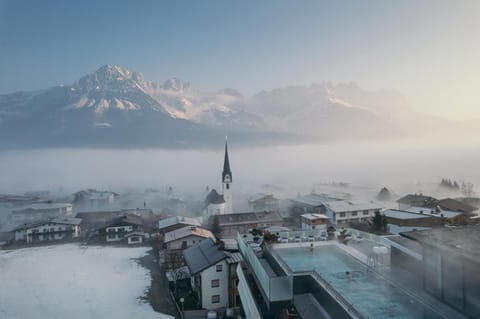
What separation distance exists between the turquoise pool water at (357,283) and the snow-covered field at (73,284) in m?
9.10

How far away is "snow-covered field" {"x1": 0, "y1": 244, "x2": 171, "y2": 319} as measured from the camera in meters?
16.1

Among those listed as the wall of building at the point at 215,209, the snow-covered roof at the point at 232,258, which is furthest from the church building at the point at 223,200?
the snow-covered roof at the point at 232,258

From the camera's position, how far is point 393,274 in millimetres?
8031

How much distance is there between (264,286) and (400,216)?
Result: 22.3 m

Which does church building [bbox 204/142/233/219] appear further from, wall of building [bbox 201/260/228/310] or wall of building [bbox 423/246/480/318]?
wall of building [bbox 423/246/480/318]

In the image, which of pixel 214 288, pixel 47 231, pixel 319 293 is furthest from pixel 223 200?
pixel 319 293

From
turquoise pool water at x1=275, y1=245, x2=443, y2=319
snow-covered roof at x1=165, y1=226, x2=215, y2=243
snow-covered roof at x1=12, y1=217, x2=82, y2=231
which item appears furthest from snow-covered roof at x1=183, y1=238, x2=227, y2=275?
snow-covered roof at x1=12, y1=217, x2=82, y2=231

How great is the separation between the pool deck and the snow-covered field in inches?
357

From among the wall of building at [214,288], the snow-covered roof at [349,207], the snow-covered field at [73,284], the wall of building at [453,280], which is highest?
the wall of building at [453,280]

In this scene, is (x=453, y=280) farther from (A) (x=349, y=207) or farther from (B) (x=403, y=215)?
(A) (x=349, y=207)

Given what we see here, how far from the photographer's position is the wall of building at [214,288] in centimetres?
1591

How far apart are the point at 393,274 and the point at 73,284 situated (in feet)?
61.6

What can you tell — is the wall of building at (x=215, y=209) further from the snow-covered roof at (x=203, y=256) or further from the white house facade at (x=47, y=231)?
the snow-covered roof at (x=203, y=256)

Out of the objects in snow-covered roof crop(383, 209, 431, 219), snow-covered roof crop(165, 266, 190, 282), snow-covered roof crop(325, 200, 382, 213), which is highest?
snow-covered roof crop(383, 209, 431, 219)
